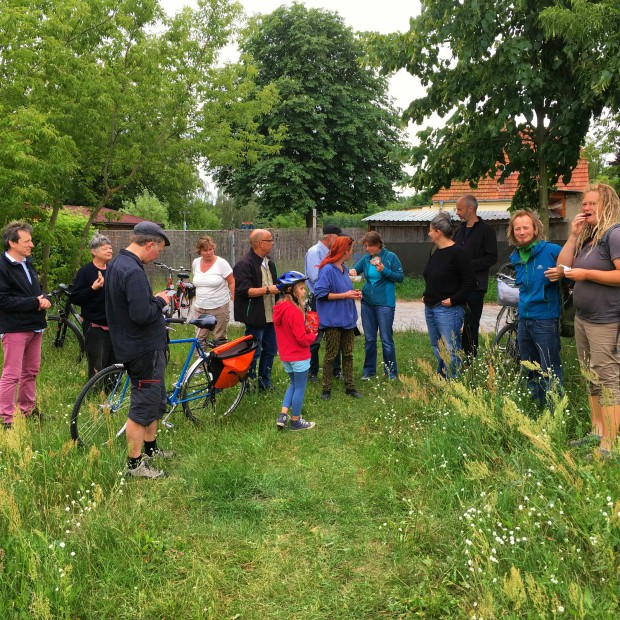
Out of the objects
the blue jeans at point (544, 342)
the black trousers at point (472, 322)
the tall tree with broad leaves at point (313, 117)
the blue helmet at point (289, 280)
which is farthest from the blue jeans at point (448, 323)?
the tall tree with broad leaves at point (313, 117)

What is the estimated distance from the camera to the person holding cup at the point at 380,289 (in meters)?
6.87

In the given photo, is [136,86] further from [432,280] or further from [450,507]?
[450,507]

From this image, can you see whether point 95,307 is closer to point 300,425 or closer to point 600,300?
point 300,425

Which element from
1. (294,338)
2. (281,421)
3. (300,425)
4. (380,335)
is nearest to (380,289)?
(380,335)

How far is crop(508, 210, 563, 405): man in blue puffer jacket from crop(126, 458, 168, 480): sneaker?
315 cm

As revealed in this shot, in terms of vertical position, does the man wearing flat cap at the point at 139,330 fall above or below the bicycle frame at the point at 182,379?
above

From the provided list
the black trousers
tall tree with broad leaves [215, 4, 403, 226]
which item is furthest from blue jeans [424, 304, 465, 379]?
tall tree with broad leaves [215, 4, 403, 226]

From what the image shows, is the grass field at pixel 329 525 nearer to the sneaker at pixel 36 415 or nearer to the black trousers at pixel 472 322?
the sneaker at pixel 36 415

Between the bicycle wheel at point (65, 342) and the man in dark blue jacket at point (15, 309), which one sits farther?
the bicycle wheel at point (65, 342)

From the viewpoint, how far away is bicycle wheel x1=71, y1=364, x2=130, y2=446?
181 inches

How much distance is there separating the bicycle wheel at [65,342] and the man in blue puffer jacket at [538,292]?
5.61m

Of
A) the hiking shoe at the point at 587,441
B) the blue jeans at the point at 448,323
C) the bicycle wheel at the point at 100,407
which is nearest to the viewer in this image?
the hiking shoe at the point at 587,441

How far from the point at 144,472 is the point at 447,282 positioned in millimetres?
3431

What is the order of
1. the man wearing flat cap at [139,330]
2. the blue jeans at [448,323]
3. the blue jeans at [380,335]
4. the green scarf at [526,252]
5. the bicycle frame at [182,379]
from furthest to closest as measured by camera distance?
the blue jeans at [380,335], the blue jeans at [448,323], the bicycle frame at [182,379], the green scarf at [526,252], the man wearing flat cap at [139,330]
